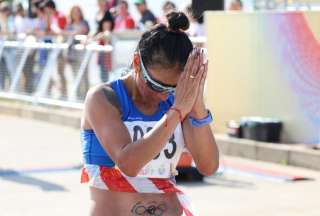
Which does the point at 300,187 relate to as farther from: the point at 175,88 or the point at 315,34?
the point at 175,88

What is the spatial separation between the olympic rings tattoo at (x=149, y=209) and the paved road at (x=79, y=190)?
3.90 meters

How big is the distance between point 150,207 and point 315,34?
7.03 metres

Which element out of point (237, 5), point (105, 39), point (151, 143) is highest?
point (151, 143)

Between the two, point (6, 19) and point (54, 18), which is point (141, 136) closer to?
point (54, 18)

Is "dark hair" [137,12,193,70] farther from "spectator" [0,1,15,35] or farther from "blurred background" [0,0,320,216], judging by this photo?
"spectator" [0,1,15,35]

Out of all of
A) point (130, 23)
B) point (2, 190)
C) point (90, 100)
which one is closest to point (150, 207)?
point (90, 100)

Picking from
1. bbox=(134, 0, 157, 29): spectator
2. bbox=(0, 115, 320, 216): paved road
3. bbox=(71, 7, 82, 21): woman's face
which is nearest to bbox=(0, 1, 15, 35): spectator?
bbox=(71, 7, 82, 21): woman's face

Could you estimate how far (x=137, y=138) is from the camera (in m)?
3.12

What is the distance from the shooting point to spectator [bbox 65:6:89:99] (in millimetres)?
13477

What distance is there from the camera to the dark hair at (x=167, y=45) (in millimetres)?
2943

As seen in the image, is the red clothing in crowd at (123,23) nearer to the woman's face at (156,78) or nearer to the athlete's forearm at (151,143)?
the woman's face at (156,78)

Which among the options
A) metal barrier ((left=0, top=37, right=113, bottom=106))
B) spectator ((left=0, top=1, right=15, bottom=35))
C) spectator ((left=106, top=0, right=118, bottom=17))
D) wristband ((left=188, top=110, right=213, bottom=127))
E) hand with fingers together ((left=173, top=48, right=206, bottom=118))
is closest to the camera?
hand with fingers together ((left=173, top=48, right=206, bottom=118))

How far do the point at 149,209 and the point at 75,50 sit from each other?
1074 cm

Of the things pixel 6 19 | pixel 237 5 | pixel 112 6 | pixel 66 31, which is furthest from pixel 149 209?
pixel 6 19
